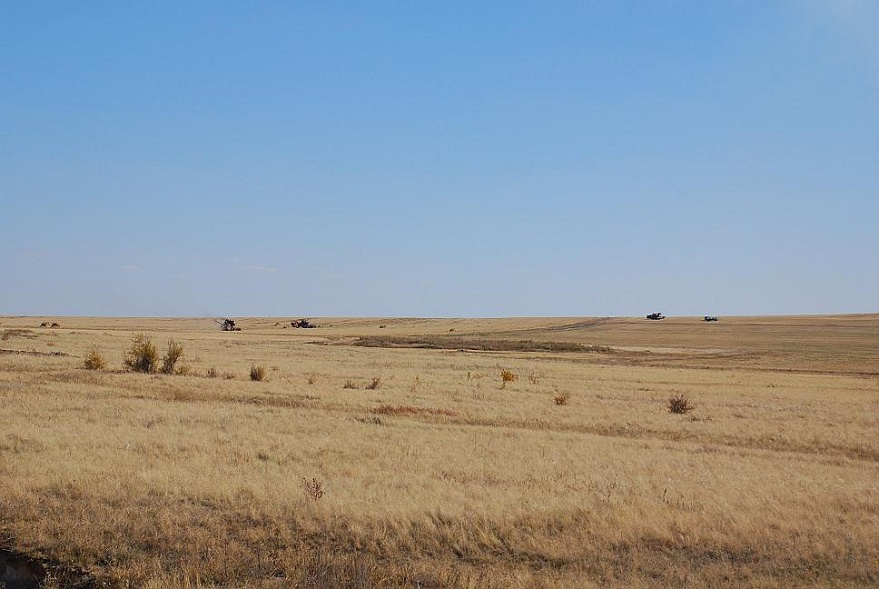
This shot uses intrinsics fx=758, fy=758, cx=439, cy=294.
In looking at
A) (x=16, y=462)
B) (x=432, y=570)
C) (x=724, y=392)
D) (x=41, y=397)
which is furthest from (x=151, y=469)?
(x=724, y=392)

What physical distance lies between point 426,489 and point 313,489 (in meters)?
1.76

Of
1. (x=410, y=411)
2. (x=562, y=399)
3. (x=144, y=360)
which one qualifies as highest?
(x=144, y=360)

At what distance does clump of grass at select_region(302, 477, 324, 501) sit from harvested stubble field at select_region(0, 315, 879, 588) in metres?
0.05

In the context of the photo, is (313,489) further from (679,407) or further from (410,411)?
(679,407)

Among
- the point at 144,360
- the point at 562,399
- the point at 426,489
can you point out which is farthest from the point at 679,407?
the point at 144,360

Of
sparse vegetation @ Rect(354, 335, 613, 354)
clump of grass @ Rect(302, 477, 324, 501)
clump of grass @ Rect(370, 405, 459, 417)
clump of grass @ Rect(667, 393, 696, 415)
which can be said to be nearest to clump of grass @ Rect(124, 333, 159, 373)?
clump of grass @ Rect(370, 405, 459, 417)

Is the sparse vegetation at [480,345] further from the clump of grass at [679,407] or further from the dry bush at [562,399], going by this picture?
the clump of grass at [679,407]

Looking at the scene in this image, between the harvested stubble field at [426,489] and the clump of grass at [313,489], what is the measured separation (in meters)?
0.05

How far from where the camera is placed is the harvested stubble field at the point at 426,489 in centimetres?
859

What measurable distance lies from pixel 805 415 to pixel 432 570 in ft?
64.6

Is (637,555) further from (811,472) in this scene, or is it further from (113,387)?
(113,387)

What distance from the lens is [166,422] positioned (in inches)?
724

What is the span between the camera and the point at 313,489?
11383 millimetres

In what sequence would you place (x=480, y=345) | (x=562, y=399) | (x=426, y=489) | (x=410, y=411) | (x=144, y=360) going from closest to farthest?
(x=426, y=489), (x=410, y=411), (x=562, y=399), (x=144, y=360), (x=480, y=345)
